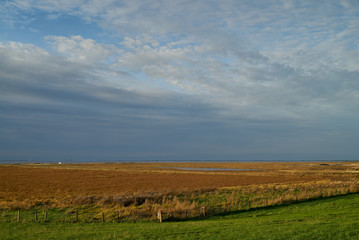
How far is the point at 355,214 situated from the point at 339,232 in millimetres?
6362

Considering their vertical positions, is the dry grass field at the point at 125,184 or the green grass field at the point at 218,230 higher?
the green grass field at the point at 218,230

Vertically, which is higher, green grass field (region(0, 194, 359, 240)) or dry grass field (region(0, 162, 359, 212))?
green grass field (region(0, 194, 359, 240))

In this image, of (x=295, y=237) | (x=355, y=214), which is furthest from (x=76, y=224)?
(x=355, y=214)

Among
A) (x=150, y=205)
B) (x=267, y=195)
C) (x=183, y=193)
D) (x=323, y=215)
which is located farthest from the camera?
(x=183, y=193)

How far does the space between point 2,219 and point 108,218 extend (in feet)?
27.7

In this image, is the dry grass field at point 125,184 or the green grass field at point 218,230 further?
the dry grass field at point 125,184

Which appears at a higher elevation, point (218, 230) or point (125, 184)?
point (218, 230)

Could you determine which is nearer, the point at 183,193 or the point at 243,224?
the point at 243,224

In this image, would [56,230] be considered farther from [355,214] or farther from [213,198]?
[355,214]

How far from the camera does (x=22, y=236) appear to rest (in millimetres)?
16938

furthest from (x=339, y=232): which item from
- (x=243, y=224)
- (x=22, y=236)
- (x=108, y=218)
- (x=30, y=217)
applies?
(x=30, y=217)

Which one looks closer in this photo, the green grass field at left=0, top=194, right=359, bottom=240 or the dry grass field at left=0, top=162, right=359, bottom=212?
the green grass field at left=0, top=194, right=359, bottom=240

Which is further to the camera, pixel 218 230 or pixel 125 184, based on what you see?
pixel 125 184

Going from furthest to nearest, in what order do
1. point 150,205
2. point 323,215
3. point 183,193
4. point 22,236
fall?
point 183,193, point 150,205, point 323,215, point 22,236
